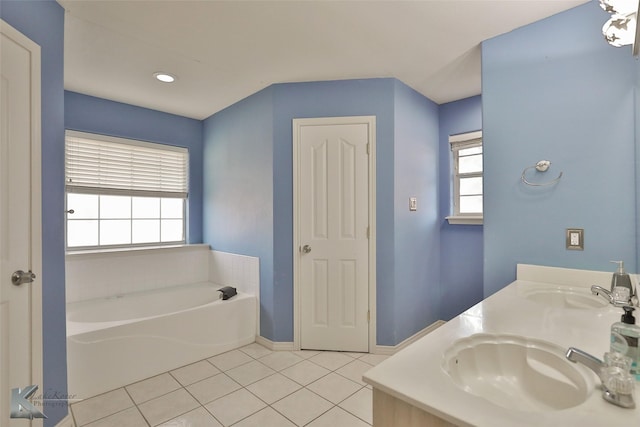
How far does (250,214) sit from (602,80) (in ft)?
9.00

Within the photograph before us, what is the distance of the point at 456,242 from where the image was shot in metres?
3.10

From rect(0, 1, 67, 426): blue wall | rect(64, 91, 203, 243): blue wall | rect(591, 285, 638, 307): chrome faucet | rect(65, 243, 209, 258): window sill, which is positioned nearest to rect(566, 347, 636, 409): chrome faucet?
rect(591, 285, 638, 307): chrome faucet

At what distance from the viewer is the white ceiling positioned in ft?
5.67

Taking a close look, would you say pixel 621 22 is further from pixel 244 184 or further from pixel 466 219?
pixel 244 184

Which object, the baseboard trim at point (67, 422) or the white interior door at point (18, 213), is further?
the baseboard trim at point (67, 422)

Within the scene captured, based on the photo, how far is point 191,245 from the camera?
3.52m

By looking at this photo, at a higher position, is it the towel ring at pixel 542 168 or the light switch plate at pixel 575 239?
the towel ring at pixel 542 168

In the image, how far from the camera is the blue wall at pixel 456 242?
116 inches

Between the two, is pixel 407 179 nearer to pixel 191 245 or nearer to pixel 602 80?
pixel 602 80

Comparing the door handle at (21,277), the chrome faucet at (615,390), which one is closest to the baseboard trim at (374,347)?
the door handle at (21,277)

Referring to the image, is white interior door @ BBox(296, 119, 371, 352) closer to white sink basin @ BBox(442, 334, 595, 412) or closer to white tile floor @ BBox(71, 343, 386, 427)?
white tile floor @ BBox(71, 343, 386, 427)

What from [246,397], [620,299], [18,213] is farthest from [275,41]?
[246,397]

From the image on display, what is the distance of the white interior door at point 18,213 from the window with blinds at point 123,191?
1514 mm

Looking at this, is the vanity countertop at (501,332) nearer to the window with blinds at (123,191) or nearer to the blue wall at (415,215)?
the blue wall at (415,215)
